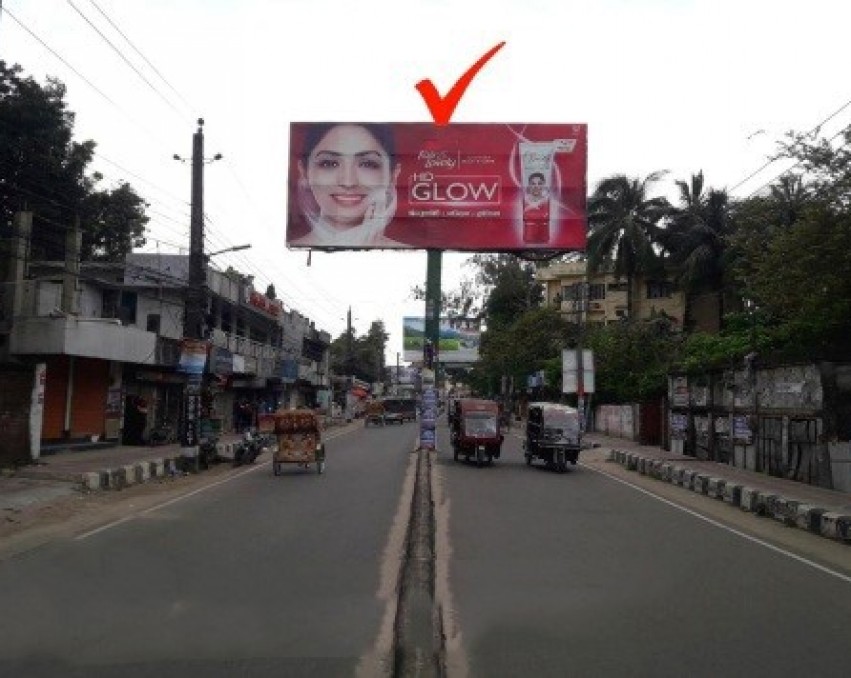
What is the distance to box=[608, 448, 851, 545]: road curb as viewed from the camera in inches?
591

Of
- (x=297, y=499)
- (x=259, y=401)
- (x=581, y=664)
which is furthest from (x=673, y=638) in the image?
(x=259, y=401)

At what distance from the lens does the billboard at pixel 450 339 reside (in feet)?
285

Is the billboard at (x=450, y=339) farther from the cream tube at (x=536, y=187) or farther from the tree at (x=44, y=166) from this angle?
the cream tube at (x=536, y=187)

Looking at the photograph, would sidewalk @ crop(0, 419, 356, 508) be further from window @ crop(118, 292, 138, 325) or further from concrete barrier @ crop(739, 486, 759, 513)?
concrete barrier @ crop(739, 486, 759, 513)

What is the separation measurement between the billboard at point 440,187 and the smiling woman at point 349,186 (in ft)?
0.10

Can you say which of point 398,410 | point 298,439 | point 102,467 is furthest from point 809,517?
point 398,410

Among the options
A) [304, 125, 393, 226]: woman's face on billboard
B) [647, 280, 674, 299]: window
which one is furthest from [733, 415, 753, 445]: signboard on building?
[647, 280, 674, 299]: window

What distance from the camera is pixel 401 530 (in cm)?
1326

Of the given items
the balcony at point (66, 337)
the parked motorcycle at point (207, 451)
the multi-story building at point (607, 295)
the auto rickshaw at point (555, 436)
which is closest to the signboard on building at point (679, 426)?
the auto rickshaw at point (555, 436)

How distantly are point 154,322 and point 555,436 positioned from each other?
18719mm

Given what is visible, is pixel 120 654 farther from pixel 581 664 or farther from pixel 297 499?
pixel 297 499

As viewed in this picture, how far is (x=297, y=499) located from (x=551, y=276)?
6110 cm

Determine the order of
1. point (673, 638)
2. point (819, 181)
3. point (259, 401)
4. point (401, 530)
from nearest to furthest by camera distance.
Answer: point (673, 638)
point (401, 530)
point (819, 181)
point (259, 401)

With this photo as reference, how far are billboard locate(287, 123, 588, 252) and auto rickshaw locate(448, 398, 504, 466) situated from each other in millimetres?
4996
